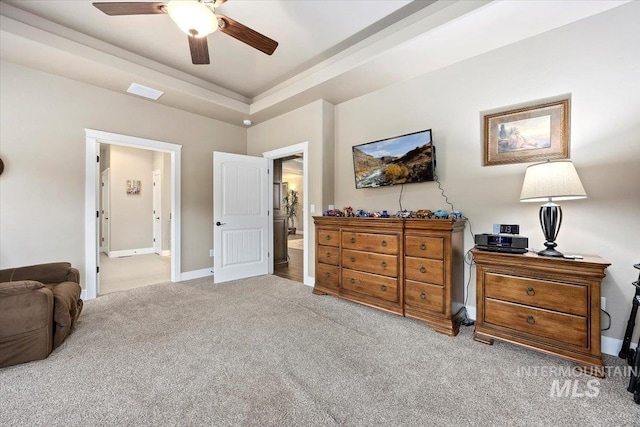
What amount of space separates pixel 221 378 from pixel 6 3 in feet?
12.0

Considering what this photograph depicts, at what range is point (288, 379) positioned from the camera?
169cm

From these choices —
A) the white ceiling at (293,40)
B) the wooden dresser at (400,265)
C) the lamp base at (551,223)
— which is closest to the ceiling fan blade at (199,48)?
the white ceiling at (293,40)

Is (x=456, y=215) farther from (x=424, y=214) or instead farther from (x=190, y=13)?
(x=190, y=13)

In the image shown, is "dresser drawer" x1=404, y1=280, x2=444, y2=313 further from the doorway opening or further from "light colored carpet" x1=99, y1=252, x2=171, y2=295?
the doorway opening

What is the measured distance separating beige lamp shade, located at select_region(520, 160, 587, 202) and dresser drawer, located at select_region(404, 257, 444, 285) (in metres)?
0.91

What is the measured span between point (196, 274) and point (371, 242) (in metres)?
3.01

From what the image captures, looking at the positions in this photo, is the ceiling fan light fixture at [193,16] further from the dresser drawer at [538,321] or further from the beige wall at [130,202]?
the beige wall at [130,202]

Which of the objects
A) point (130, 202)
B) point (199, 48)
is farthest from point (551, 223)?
point (130, 202)

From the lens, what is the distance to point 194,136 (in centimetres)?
428

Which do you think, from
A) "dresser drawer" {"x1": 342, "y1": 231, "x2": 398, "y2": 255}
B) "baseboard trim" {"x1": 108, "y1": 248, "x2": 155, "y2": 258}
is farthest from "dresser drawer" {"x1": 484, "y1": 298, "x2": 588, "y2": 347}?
"baseboard trim" {"x1": 108, "y1": 248, "x2": 155, "y2": 258}

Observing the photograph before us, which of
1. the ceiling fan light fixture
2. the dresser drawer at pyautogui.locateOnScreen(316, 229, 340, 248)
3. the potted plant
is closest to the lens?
the ceiling fan light fixture

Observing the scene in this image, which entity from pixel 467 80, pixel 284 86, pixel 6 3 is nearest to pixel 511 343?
pixel 467 80

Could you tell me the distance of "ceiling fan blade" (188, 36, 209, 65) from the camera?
83.3 inches

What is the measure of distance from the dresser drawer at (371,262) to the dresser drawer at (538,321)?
86 centimetres
